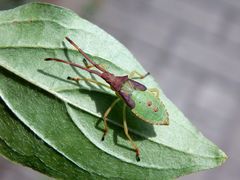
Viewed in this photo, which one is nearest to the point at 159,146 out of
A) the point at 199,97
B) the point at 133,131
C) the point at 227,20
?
the point at 133,131

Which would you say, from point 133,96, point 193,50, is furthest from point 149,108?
point 193,50

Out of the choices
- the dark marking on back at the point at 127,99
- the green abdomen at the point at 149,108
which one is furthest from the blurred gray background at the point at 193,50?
the dark marking on back at the point at 127,99

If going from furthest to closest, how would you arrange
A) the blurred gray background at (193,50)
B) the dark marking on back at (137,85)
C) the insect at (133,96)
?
the blurred gray background at (193,50) → the dark marking on back at (137,85) → the insect at (133,96)

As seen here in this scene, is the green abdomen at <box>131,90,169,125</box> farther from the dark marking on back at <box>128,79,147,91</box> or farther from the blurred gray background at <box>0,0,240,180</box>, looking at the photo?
the blurred gray background at <box>0,0,240,180</box>

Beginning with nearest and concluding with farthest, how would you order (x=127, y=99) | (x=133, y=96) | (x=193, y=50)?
(x=127, y=99)
(x=133, y=96)
(x=193, y=50)

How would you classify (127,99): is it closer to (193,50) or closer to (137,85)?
(137,85)

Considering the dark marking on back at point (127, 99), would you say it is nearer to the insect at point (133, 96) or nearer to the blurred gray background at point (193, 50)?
the insect at point (133, 96)

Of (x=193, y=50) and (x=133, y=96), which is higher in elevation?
(x=133, y=96)
